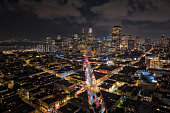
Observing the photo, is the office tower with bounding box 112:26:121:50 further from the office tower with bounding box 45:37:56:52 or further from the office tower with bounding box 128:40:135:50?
the office tower with bounding box 45:37:56:52

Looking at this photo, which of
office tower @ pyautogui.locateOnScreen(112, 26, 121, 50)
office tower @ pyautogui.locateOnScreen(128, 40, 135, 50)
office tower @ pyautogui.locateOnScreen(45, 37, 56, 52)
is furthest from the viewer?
office tower @ pyautogui.locateOnScreen(128, 40, 135, 50)

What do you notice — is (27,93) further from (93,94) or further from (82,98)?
(93,94)

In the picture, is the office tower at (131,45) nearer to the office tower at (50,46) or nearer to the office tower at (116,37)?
the office tower at (116,37)

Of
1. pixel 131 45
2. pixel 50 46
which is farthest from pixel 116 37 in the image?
pixel 50 46

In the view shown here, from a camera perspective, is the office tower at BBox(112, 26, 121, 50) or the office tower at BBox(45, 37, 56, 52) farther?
the office tower at BBox(45, 37, 56, 52)

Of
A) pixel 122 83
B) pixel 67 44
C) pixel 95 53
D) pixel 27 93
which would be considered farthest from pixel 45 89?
pixel 67 44

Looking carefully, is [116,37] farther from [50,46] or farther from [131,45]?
[50,46]

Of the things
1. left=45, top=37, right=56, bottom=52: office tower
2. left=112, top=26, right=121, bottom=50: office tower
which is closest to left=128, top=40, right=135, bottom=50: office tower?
left=112, top=26, right=121, bottom=50: office tower

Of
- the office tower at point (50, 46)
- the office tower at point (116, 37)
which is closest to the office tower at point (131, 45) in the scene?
the office tower at point (116, 37)
